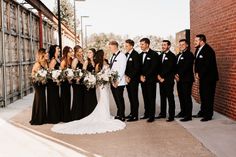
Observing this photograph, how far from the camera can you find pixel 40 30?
2200 cm

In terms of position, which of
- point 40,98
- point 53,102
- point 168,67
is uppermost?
point 168,67

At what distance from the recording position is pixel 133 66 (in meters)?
9.92

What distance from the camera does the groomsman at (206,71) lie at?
9.62 meters

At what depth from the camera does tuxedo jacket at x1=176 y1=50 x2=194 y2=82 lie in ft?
32.1

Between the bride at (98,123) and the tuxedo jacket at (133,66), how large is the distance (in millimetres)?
529

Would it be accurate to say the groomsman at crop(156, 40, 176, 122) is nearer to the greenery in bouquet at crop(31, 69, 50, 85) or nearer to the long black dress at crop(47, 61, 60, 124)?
the long black dress at crop(47, 61, 60, 124)

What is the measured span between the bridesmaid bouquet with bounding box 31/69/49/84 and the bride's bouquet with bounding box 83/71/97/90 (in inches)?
36.6

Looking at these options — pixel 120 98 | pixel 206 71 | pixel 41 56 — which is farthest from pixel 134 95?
pixel 41 56

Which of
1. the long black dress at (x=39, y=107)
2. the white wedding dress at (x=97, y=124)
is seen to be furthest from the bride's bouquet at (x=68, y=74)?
the white wedding dress at (x=97, y=124)

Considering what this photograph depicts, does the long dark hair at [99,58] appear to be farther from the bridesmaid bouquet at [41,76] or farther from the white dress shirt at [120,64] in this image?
the bridesmaid bouquet at [41,76]

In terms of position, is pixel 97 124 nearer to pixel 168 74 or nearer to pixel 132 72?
pixel 132 72

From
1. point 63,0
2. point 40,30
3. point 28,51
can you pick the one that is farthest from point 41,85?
Result: point 63,0

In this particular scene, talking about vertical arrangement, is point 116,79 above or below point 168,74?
below

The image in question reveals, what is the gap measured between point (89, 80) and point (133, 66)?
1.13 meters
